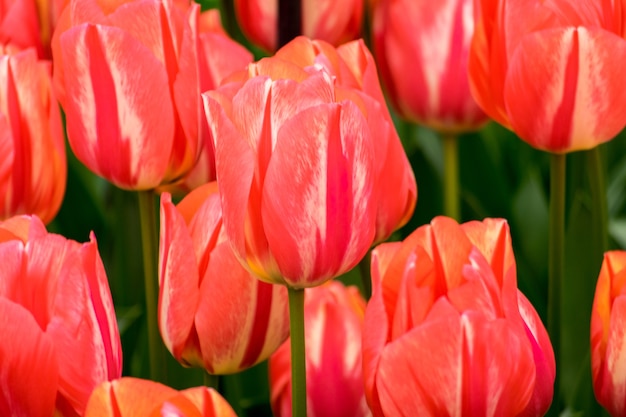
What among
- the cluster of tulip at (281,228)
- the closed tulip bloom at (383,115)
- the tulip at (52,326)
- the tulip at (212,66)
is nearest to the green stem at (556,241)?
the cluster of tulip at (281,228)

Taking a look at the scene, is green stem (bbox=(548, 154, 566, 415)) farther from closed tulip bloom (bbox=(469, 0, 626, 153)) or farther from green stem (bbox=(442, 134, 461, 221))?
green stem (bbox=(442, 134, 461, 221))

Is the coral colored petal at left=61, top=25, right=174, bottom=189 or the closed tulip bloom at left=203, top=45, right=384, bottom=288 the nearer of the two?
the closed tulip bloom at left=203, top=45, right=384, bottom=288

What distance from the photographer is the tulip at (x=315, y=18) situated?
102 centimetres

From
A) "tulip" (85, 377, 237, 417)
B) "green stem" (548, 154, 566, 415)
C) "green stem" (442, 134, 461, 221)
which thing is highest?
"tulip" (85, 377, 237, 417)

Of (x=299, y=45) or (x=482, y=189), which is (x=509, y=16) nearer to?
(x=299, y=45)

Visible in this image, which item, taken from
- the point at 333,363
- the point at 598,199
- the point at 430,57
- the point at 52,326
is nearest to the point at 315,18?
the point at 430,57

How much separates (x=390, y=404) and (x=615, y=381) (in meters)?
0.13

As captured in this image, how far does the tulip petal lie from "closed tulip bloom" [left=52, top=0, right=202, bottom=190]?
185 mm

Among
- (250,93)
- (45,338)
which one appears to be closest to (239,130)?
(250,93)

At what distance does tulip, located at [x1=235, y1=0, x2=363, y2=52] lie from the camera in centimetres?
102

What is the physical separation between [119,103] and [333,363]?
198 millimetres

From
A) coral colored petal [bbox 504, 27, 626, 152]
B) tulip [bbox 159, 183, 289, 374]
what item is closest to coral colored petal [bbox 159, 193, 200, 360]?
tulip [bbox 159, 183, 289, 374]

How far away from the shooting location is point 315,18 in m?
1.03

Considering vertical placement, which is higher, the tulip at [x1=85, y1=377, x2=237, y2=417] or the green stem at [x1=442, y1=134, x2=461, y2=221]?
the tulip at [x1=85, y1=377, x2=237, y2=417]
